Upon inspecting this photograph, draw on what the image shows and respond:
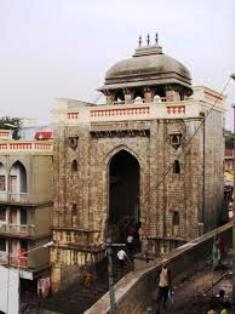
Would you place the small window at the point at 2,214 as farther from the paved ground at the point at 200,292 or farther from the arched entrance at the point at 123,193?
the paved ground at the point at 200,292

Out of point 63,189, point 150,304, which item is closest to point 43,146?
point 63,189

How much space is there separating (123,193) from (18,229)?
20.5 ft

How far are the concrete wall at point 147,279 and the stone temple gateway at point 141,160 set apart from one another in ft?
12.7

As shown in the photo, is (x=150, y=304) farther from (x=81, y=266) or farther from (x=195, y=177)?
(x=81, y=266)

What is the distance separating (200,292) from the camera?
1368 centimetres

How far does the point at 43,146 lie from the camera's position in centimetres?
2652

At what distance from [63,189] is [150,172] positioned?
519cm

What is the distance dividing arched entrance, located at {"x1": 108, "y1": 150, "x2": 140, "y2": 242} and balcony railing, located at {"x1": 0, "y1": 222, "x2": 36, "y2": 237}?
428cm

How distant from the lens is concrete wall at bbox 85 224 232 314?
491 inches

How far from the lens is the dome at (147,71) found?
2402cm

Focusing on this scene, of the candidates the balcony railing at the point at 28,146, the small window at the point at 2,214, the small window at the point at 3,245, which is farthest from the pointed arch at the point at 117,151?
the small window at the point at 3,245

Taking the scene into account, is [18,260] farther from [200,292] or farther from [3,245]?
[200,292]

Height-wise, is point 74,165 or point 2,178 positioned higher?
point 74,165

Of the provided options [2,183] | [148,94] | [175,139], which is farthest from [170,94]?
[2,183]
